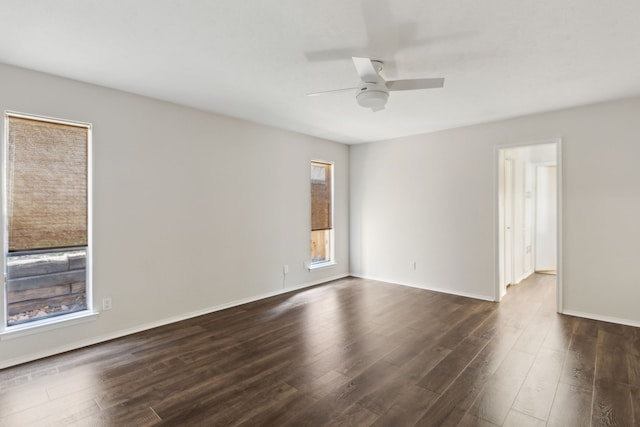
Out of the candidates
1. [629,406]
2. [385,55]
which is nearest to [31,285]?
[385,55]

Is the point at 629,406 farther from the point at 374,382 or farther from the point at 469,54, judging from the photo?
the point at 469,54

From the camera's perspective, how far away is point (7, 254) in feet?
9.12

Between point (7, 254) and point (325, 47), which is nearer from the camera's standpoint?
point (325, 47)

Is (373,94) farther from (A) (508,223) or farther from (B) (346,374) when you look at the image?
(A) (508,223)

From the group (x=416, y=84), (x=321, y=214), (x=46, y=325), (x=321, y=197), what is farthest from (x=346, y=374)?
(x=321, y=197)

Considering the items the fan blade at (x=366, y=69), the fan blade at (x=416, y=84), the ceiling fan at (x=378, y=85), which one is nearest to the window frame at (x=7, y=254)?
the ceiling fan at (x=378, y=85)

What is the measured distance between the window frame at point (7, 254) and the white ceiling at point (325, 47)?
1.44ft

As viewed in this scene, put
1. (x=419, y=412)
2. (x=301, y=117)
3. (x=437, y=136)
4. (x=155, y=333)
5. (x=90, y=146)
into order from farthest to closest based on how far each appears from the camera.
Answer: (x=437, y=136) → (x=301, y=117) → (x=155, y=333) → (x=90, y=146) → (x=419, y=412)

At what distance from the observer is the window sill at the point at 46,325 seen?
276 centimetres

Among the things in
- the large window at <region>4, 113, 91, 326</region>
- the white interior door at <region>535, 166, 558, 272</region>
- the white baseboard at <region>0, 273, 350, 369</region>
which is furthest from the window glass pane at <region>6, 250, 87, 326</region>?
the white interior door at <region>535, 166, 558, 272</region>

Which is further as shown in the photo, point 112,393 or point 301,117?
point 301,117

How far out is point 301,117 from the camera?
14.2 feet

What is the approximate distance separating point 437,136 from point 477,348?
3272 mm

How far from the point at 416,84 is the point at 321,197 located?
3.48m
